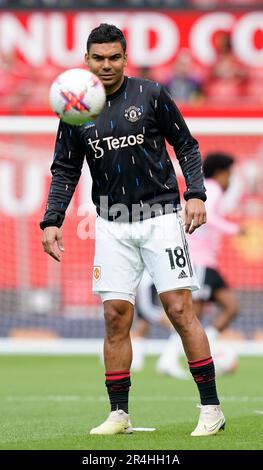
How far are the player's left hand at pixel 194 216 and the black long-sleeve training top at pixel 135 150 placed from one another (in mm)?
97

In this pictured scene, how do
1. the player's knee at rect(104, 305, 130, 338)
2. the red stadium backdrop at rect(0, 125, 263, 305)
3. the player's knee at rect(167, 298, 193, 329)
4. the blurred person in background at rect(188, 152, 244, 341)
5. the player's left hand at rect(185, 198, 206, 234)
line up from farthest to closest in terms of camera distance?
1. the red stadium backdrop at rect(0, 125, 263, 305)
2. the blurred person in background at rect(188, 152, 244, 341)
3. the player's knee at rect(104, 305, 130, 338)
4. the player's knee at rect(167, 298, 193, 329)
5. the player's left hand at rect(185, 198, 206, 234)

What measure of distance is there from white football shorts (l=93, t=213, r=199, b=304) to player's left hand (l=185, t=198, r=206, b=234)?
0.22 m

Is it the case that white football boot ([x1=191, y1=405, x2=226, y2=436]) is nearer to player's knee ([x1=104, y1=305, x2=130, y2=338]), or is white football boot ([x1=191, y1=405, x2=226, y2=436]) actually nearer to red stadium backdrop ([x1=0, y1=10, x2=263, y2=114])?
player's knee ([x1=104, y1=305, x2=130, y2=338])

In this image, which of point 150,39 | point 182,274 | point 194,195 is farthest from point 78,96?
point 150,39

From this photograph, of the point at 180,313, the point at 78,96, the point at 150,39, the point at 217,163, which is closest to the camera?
the point at 78,96

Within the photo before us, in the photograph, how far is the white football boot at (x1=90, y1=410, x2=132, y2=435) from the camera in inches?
276

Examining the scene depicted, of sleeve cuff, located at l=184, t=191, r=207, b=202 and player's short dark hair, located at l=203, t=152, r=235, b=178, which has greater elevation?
sleeve cuff, located at l=184, t=191, r=207, b=202

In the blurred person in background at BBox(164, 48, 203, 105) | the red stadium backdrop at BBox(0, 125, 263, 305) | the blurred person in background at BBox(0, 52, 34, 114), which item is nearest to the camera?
the red stadium backdrop at BBox(0, 125, 263, 305)

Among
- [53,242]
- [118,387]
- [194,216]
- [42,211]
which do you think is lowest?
[42,211]

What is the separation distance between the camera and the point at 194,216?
268 inches

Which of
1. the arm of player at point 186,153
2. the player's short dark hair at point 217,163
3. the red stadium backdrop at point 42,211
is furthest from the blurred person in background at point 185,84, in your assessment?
the arm of player at point 186,153

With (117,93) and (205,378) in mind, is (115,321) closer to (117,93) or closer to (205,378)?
(205,378)

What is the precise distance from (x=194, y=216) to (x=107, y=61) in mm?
1077

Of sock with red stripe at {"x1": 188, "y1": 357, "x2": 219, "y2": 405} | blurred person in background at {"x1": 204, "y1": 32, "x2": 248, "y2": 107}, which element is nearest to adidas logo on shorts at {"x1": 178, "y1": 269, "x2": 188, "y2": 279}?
sock with red stripe at {"x1": 188, "y1": 357, "x2": 219, "y2": 405}
